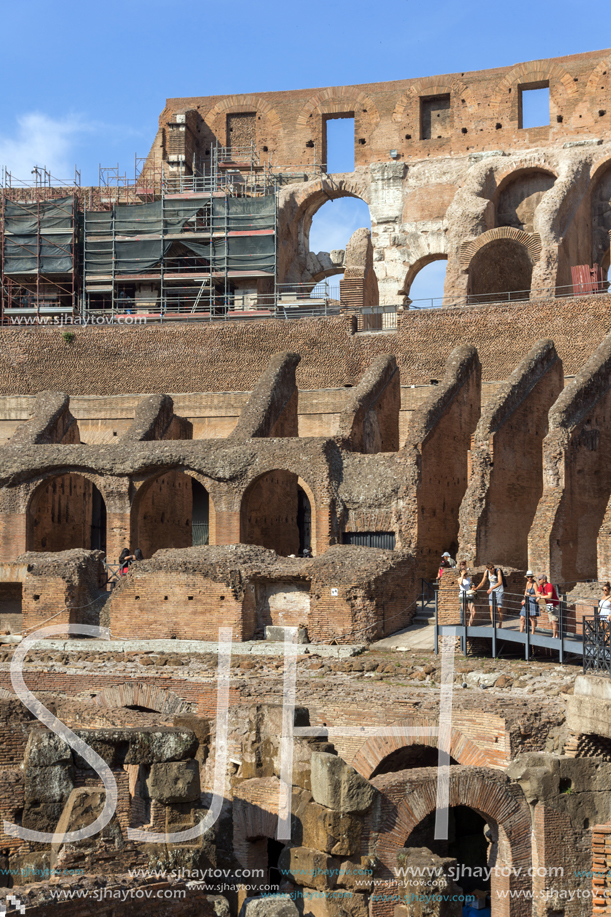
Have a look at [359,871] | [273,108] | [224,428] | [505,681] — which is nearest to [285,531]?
[224,428]

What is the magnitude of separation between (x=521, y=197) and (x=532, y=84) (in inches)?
158

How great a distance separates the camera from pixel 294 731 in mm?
12375

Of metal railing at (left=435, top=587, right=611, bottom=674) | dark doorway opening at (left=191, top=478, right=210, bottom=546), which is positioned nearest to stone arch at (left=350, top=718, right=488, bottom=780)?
metal railing at (left=435, top=587, right=611, bottom=674)

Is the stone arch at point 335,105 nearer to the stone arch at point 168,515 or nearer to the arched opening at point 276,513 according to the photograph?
the stone arch at point 168,515

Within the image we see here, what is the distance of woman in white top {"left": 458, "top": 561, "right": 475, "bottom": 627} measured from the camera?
17234mm

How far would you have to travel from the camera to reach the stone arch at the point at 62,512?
25.0m

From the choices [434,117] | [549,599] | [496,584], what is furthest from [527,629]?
[434,117]

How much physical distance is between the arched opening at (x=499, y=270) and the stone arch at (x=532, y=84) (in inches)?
203

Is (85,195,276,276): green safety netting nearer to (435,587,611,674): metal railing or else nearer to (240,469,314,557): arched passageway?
(240,469,314,557): arched passageway

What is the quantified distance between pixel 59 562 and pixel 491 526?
8.42 meters

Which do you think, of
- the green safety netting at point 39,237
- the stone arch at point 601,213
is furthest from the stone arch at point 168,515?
the stone arch at point 601,213

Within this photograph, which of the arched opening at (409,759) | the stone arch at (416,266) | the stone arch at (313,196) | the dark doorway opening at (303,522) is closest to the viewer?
the arched opening at (409,759)

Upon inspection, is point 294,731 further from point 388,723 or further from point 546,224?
point 546,224

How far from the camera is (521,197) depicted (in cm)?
3841
